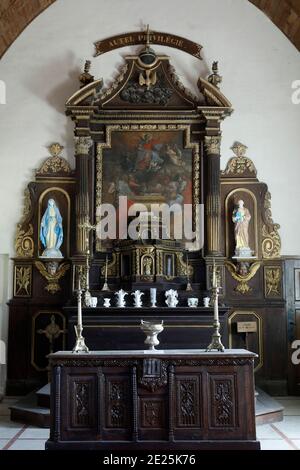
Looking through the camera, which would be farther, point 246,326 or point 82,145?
point 82,145

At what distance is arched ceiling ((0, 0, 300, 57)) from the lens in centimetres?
1010

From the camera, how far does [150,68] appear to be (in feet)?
33.9

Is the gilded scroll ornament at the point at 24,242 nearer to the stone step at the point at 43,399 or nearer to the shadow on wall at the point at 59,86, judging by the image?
the shadow on wall at the point at 59,86

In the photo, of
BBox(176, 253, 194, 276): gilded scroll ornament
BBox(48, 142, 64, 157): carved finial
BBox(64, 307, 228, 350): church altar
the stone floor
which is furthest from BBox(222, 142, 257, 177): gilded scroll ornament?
the stone floor

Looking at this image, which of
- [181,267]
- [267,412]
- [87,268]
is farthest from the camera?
[181,267]

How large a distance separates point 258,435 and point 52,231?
198 inches

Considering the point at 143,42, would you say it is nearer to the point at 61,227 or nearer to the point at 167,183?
the point at 167,183

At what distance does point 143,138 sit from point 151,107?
58 cm

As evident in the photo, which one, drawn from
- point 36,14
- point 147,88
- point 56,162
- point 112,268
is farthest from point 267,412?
point 36,14

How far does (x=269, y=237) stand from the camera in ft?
33.2

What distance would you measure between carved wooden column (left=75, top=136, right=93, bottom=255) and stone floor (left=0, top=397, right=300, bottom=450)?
10.4 feet

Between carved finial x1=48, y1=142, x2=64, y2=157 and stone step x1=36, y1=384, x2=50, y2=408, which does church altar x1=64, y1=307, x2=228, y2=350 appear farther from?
carved finial x1=48, y1=142, x2=64, y2=157

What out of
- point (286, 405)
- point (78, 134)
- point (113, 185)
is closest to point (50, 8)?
point (78, 134)

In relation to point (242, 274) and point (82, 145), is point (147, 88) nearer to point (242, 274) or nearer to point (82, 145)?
point (82, 145)
